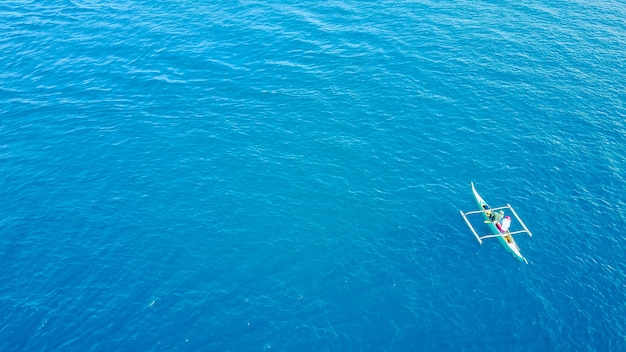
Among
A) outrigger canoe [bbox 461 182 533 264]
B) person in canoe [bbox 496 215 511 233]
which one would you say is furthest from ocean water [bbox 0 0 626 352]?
person in canoe [bbox 496 215 511 233]

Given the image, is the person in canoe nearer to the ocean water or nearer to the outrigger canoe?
the outrigger canoe

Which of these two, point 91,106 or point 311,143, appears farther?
point 91,106

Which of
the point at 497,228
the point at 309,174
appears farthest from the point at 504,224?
the point at 309,174

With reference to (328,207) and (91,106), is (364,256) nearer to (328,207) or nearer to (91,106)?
(328,207)

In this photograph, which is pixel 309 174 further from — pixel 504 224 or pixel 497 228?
pixel 504 224

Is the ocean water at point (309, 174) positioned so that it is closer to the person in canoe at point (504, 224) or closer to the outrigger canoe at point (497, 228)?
the outrigger canoe at point (497, 228)

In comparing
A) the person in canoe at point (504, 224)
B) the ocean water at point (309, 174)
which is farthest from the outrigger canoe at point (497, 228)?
the ocean water at point (309, 174)

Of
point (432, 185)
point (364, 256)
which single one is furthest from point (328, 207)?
point (432, 185)
